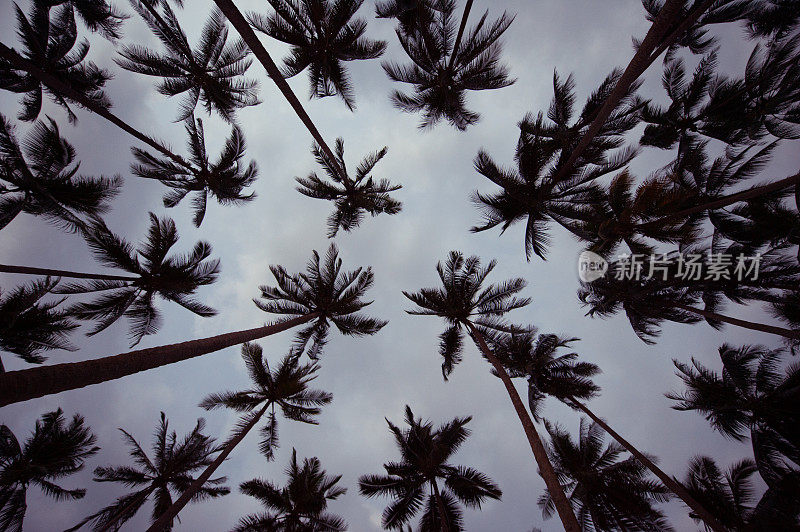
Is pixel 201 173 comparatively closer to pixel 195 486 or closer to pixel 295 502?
pixel 195 486

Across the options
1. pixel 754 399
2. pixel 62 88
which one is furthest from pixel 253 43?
pixel 754 399

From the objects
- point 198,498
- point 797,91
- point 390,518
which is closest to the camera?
point 797,91

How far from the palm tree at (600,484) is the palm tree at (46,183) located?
690 inches

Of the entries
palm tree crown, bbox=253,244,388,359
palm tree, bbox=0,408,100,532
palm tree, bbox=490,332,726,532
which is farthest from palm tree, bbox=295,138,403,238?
palm tree, bbox=0,408,100,532

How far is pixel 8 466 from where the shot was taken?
37.1ft

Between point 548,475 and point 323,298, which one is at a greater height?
point 323,298

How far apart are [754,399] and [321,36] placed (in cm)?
1826

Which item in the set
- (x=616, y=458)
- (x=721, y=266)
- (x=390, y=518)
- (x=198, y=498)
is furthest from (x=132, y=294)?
(x=721, y=266)

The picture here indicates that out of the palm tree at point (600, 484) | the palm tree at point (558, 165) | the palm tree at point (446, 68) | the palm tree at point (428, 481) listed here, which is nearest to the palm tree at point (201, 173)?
the palm tree at point (446, 68)

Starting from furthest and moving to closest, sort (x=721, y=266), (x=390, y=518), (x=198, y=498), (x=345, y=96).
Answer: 1. (x=198, y=498)
2. (x=390, y=518)
3. (x=345, y=96)
4. (x=721, y=266)

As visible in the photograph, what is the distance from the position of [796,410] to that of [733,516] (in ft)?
12.9

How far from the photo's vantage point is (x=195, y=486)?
10312 millimetres

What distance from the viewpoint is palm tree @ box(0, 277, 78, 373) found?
1005 centimetres

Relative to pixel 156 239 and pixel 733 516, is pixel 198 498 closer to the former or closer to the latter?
pixel 156 239
